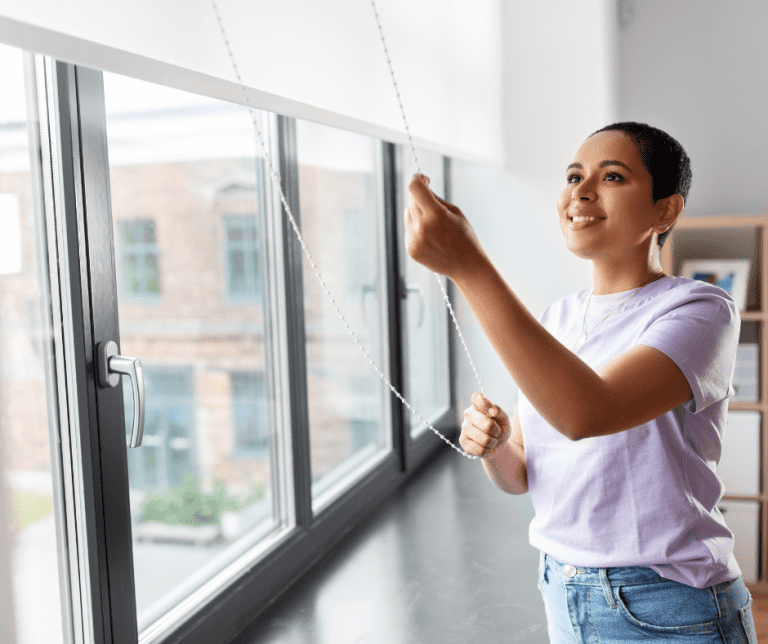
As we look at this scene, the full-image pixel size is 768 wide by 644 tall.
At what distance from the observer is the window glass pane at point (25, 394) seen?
112 cm

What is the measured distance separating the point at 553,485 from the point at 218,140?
1645 millimetres

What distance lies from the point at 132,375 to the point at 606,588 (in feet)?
2.72

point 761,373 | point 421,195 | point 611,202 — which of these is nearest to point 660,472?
point 611,202

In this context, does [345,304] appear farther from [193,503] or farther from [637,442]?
[637,442]

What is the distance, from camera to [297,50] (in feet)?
4.28

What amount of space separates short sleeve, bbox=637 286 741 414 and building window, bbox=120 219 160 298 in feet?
4.80

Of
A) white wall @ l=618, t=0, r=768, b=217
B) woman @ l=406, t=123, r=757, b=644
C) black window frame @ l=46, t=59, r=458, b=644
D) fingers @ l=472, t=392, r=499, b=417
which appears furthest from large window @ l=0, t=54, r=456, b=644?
white wall @ l=618, t=0, r=768, b=217

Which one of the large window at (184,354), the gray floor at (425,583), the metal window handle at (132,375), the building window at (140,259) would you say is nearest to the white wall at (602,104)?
the large window at (184,354)

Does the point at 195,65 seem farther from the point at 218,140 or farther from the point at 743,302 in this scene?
the point at 743,302

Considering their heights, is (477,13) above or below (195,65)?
above

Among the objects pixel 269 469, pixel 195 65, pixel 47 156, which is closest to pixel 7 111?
pixel 47 156

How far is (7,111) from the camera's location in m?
1.11

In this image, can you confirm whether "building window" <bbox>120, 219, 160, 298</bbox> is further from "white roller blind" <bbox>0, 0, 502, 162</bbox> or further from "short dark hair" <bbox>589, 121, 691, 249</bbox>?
"short dark hair" <bbox>589, 121, 691, 249</bbox>

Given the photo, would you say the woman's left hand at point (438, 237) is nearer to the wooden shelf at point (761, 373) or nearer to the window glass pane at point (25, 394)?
the window glass pane at point (25, 394)
